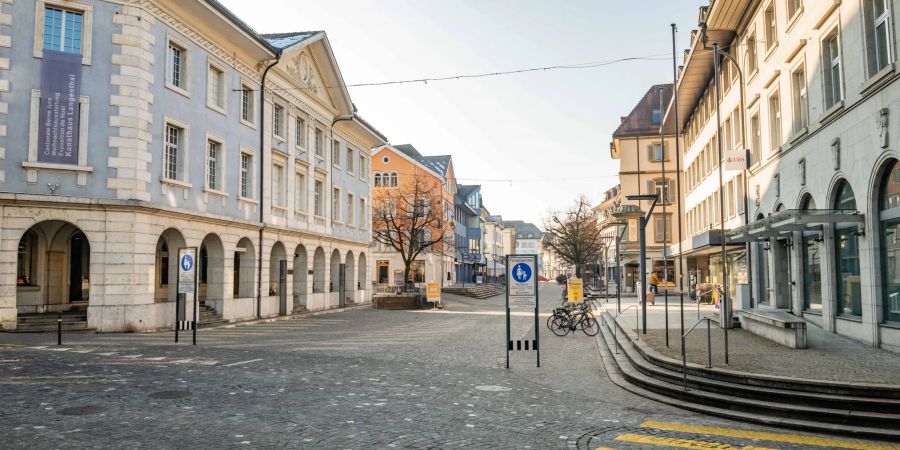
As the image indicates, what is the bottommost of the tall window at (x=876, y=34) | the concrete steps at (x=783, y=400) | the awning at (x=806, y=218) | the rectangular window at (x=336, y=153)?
the concrete steps at (x=783, y=400)

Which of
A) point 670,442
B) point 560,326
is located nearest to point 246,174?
point 560,326

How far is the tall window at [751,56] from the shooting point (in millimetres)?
24156

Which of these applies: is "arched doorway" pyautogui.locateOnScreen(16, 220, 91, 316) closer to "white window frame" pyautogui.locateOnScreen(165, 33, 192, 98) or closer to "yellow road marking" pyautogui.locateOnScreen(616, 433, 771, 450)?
"white window frame" pyautogui.locateOnScreen(165, 33, 192, 98)

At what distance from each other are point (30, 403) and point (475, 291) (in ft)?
158

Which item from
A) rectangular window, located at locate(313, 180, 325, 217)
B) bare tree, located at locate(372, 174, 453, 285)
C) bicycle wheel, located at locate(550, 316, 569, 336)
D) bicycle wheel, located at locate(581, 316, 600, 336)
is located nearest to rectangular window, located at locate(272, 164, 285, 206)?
rectangular window, located at locate(313, 180, 325, 217)

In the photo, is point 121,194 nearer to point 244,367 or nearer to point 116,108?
point 116,108

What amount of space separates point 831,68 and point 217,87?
21618mm

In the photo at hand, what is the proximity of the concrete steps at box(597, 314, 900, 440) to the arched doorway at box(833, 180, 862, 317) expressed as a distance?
6.85 metres

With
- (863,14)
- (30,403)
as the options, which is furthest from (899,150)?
(30,403)

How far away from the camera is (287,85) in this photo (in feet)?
105

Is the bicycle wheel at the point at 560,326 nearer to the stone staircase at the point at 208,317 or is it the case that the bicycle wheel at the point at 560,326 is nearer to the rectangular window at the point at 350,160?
the stone staircase at the point at 208,317

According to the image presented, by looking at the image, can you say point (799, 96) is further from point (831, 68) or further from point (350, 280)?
point (350, 280)

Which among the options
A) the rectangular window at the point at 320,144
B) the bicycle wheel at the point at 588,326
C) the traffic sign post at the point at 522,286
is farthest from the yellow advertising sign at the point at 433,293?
the traffic sign post at the point at 522,286

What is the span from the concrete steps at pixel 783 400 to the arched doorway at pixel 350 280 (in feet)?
102
